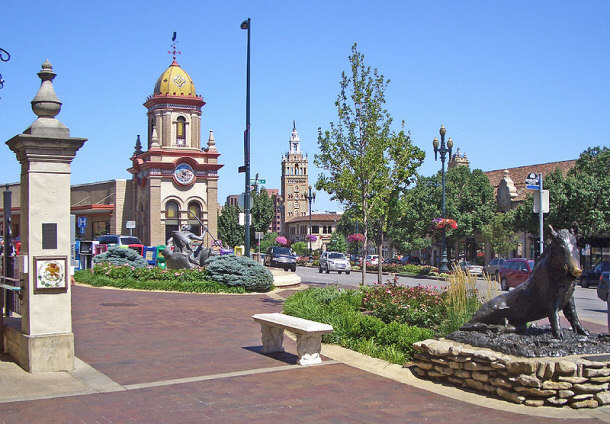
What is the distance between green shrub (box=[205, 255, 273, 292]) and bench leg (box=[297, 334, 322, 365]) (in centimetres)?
1162

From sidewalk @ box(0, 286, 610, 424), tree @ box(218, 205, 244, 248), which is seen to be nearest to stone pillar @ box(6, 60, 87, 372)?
sidewalk @ box(0, 286, 610, 424)

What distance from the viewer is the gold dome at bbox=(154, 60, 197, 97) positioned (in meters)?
61.3

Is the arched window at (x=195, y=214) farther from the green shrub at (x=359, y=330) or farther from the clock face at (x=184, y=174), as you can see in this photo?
the green shrub at (x=359, y=330)

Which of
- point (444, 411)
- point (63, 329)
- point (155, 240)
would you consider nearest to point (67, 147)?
point (63, 329)

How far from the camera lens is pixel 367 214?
20.6 meters

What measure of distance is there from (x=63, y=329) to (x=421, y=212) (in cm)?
5412

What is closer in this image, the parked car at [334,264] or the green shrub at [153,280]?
the green shrub at [153,280]

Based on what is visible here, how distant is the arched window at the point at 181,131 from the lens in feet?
201

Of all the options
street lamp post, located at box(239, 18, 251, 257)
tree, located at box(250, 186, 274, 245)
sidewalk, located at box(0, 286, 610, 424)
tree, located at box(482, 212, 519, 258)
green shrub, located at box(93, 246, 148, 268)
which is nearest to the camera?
sidewalk, located at box(0, 286, 610, 424)

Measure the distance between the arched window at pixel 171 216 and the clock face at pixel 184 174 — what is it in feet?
7.10

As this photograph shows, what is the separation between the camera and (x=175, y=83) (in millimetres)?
61531

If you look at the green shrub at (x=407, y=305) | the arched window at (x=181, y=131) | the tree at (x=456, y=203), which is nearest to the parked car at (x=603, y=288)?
the green shrub at (x=407, y=305)

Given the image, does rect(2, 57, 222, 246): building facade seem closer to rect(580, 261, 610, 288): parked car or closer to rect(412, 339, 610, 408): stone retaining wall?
rect(580, 261, 610, 288): parked car

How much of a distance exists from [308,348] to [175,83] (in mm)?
54818
